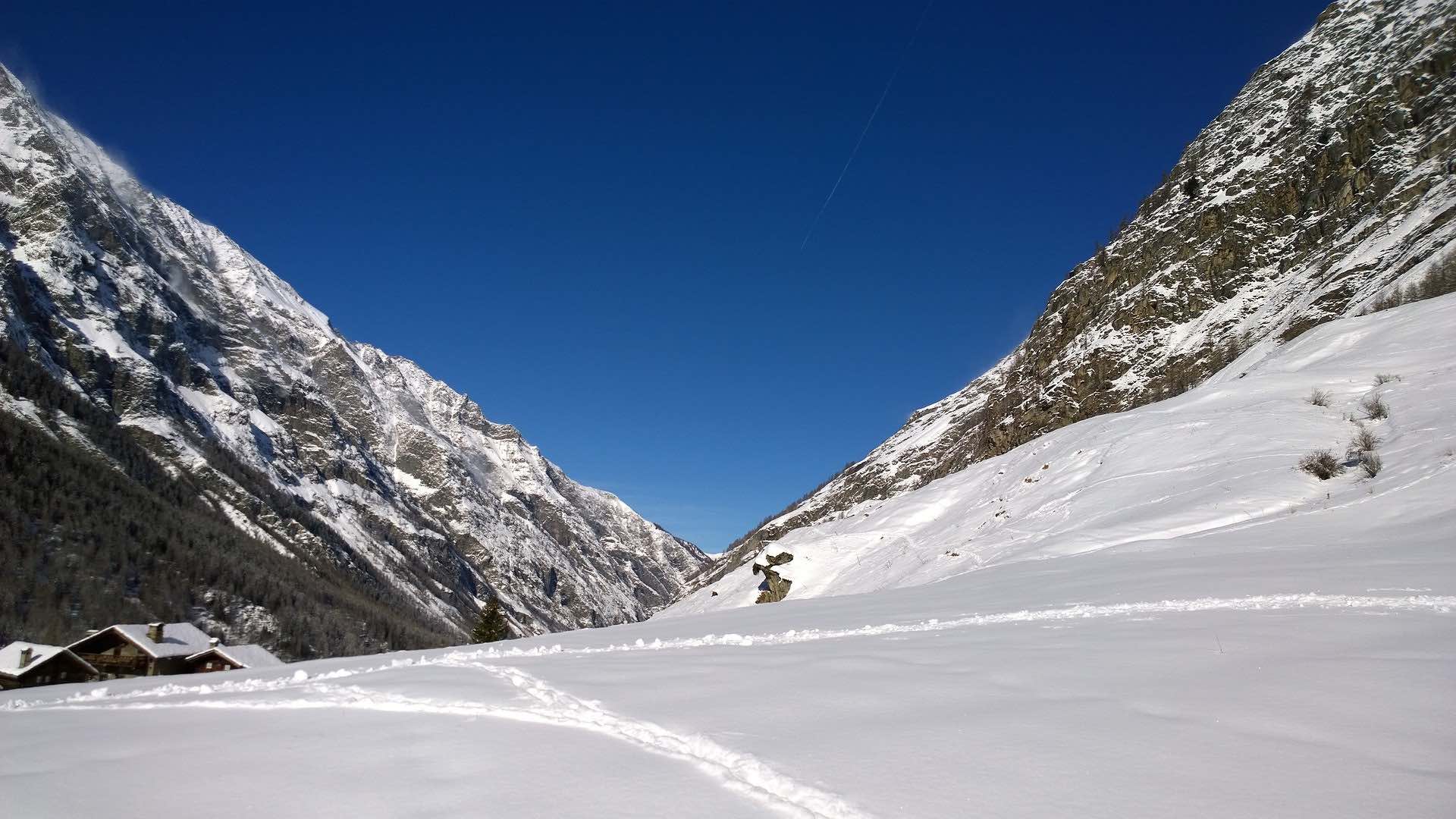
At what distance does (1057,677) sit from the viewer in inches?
237

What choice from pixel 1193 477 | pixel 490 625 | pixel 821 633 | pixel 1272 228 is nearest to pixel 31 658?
pixel 490 625

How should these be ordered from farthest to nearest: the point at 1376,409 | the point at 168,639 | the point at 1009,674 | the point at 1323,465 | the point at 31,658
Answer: the point at 168,639 < the point at 31,658 < the point at 1376,409 < the point at 1323,465 < the point at 1009,674

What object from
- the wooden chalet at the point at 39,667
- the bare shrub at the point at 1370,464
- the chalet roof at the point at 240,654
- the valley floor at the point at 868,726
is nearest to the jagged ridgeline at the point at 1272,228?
the bare shrub at the point at 1370,464

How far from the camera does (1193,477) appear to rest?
20.2 metres

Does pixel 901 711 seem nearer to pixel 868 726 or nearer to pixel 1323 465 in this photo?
pixel 868 726

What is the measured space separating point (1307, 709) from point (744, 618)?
31.3 ft

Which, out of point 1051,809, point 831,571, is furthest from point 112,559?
point 1051,809

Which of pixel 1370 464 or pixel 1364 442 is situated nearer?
pixel 1370 464

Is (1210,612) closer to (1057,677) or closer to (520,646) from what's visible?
(1057,677)

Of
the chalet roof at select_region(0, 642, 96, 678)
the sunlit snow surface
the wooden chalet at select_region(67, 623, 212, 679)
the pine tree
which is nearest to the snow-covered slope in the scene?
the sunlit snow surface

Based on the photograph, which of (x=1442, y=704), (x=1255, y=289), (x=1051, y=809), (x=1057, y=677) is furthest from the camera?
(x=1255, y=289)

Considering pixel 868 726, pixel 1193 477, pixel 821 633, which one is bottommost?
pixel 868 726

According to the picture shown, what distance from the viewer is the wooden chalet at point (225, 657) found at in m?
47.1

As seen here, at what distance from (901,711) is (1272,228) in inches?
2914
